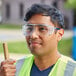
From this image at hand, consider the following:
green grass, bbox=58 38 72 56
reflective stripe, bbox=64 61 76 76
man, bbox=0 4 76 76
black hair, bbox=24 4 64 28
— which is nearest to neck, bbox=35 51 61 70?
man, bbox=0 4 76 76

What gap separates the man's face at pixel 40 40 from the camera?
10.6ft

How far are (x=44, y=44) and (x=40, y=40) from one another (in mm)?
52

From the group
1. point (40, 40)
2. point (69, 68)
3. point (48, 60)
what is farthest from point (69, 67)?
point (40, 40)

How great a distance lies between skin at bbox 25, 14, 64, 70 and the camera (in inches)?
127

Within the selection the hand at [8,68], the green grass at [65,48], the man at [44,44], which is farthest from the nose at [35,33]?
the green grass at [65,48]

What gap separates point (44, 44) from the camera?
10.7 ft

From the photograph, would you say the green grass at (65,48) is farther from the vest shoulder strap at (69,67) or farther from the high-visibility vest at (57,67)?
the vest shoulder strap at (69,67)

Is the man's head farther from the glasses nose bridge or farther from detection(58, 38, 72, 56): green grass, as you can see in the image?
detection(58, 38, 72, 56): green grass

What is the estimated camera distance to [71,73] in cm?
320

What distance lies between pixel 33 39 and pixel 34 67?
0.98 feet

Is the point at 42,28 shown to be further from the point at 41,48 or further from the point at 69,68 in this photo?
the point at 69,68

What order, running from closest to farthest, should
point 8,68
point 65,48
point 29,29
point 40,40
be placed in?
point 8,68 → point 40,40 → point 29,29 → point 65,48

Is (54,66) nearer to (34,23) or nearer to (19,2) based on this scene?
(34,23)

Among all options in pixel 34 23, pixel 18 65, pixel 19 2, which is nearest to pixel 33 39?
Result: pixel 34 23
